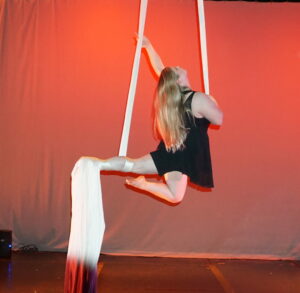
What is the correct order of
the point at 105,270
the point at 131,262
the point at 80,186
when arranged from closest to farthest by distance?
the point at 80,186 → the point at 105,270 → the point at 131,262

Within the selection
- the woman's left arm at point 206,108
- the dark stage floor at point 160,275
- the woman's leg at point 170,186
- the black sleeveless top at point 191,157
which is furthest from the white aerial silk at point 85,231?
the dark stage floor at point 160,275

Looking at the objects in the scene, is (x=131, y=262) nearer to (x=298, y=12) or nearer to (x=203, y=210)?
(x=203, y=210)

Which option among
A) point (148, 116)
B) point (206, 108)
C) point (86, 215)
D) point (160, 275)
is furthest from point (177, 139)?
point (148, 116)

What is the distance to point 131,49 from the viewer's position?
497 cm

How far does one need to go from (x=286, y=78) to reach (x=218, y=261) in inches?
84.3

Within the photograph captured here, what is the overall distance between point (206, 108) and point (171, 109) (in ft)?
0.73

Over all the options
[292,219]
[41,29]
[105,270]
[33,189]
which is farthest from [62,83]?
[292,219]

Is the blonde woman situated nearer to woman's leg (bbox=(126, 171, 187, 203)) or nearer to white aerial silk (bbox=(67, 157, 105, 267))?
woman's leg (bbox=(126, 171, 187, 203))

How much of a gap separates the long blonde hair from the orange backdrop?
2.07 m

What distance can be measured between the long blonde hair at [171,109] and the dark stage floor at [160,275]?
1.63 m

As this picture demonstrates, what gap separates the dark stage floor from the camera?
155 inches

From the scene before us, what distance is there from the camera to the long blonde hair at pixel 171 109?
9.43 ft

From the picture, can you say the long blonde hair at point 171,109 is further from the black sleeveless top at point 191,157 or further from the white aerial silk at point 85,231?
the white aerial silk at point 85,231

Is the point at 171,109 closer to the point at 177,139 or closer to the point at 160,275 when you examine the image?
the point at 177,139
